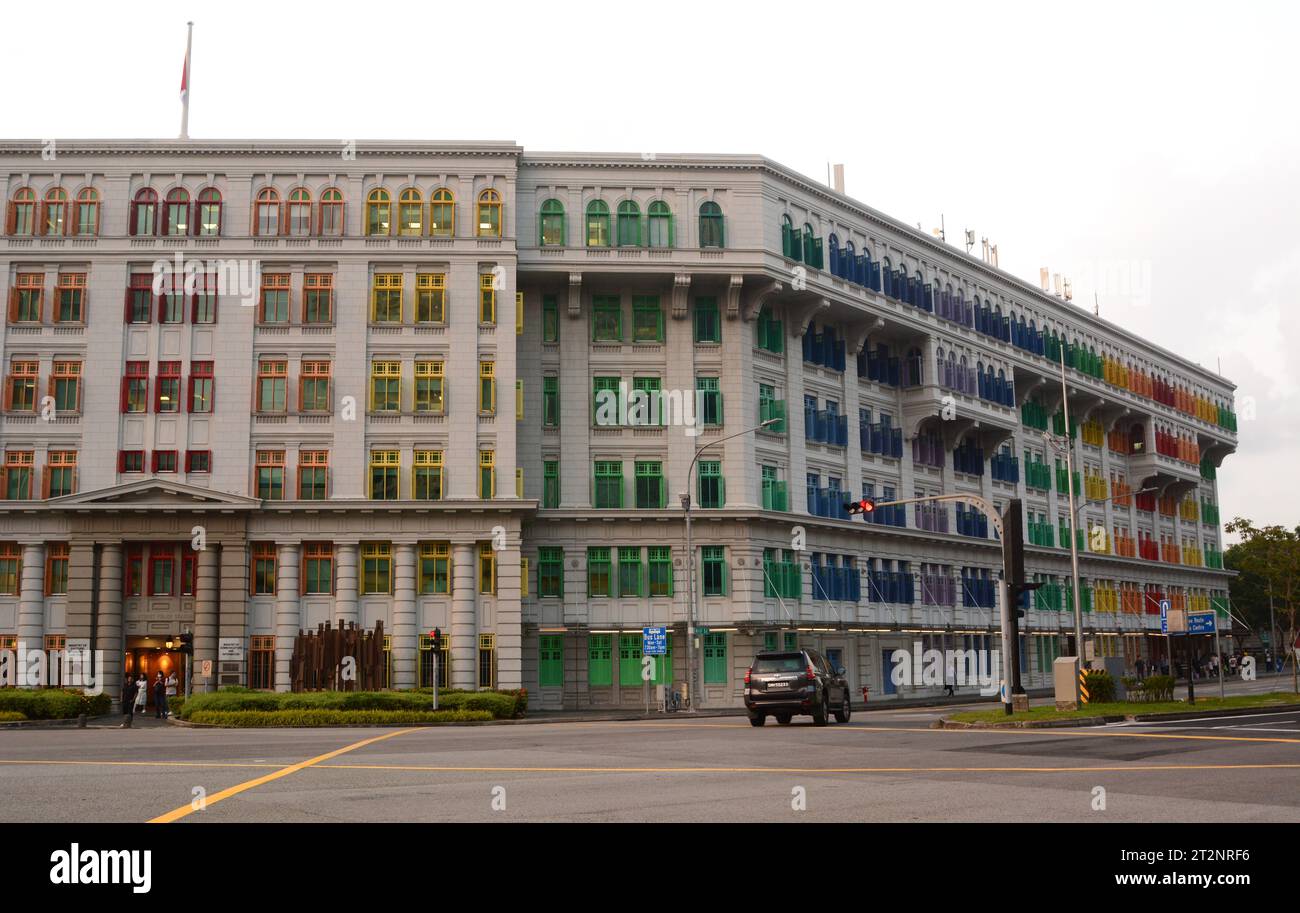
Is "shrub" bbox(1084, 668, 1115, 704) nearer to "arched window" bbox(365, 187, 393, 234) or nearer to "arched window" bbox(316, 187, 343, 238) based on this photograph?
"arched window" bbox(365, 187, 393, 234)

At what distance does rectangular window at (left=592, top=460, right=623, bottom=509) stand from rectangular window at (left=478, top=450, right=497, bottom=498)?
4811mm

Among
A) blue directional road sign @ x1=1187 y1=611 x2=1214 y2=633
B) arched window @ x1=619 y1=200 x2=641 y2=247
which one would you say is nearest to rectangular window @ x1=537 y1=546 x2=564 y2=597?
arched window @ x1=619 y1=200 x2=641 y2=247

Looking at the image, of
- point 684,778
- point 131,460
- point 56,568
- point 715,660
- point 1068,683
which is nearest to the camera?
point 684,778

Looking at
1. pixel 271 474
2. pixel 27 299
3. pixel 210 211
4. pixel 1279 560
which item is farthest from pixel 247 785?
pixel 1279 560

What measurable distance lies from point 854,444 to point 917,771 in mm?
43166

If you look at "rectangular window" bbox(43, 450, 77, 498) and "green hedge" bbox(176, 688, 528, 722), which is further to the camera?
"rectangular window" bbox(43, 450, 77, 498)

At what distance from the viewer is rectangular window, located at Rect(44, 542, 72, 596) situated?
153 ft

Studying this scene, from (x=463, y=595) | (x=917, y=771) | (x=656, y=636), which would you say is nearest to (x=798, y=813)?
(x=917, y=771)

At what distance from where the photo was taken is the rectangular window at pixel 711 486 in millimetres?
51875

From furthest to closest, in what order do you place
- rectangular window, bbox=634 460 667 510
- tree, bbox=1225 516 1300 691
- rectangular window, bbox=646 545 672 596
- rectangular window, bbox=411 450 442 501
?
1. tree, bbox=1225 516 1300 691
2. rectangular window, bbox=634 460 667 510
3. rectangular window, bbox=646 545 672 596
4. rectangular window, bbox=411 450 442 501

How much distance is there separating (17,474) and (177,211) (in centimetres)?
1184

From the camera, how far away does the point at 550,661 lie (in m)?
50.1

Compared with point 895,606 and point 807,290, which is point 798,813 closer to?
point 807,290

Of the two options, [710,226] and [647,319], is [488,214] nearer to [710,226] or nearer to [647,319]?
[647,319]
